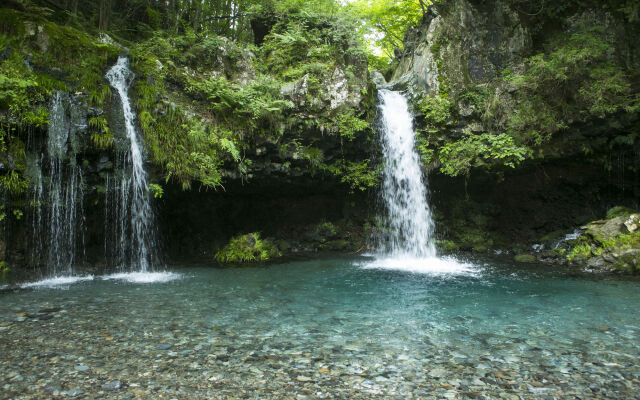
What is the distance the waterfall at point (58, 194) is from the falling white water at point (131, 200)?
3.14ft

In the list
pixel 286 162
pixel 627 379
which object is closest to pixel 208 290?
pixel 286 162

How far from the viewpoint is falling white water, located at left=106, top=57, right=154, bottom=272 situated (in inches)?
343

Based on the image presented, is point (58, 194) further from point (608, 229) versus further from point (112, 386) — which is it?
point (608, 229)

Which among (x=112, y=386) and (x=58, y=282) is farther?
(x=58, y=282)

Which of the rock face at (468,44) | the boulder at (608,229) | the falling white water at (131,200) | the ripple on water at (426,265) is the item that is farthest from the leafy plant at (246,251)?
the boulder at (608,229)

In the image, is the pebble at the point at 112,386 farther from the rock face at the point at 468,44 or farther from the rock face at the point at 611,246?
the rock face at the point at 468,44

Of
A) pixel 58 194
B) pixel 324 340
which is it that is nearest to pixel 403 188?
pixel 324 340

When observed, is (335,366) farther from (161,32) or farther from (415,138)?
(161,32)

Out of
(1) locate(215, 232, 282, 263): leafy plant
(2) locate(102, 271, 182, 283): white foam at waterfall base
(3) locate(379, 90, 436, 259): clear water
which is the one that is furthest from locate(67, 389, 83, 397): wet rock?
(3) locate(379, 90, 436, 259): clear water

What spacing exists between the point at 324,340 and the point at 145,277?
6.03m

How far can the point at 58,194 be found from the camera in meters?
8.16

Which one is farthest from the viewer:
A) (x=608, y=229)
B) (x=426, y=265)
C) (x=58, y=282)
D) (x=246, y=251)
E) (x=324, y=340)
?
(x=246, y=251)

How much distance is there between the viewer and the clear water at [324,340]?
319 cm

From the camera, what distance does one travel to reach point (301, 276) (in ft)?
28.5
